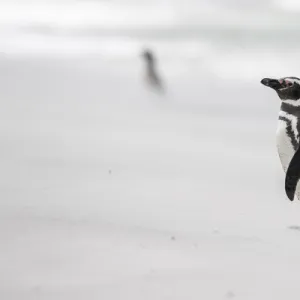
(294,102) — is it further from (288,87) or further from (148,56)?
(148,56)

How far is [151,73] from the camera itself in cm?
1130

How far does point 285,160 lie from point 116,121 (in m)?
4.50

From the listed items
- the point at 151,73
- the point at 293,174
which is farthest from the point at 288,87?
the point at 151,73

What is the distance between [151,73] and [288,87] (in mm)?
8332

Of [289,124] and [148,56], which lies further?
[148,56]

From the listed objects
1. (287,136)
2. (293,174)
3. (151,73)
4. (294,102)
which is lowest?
(151,73)

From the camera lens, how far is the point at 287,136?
9.93ft

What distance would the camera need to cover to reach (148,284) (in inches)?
96.8

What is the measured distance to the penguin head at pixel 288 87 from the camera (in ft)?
9.92

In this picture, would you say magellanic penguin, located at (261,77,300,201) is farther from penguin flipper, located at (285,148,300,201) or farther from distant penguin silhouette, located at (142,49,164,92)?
distant penguin silhouette, located at (142,49,164,92)

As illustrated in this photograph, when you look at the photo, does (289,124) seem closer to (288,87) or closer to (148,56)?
(288,87)

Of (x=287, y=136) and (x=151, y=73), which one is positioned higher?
(x=287, y=136)

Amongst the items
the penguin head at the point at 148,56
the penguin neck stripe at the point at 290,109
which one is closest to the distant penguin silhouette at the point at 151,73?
the penguin head at the point at 148,56

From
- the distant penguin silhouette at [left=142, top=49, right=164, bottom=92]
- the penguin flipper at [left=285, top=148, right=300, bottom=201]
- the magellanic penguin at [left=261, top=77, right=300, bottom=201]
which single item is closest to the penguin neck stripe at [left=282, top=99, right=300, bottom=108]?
the magellanic penguin at [left=261, top=77, right=300, bottom=201]
